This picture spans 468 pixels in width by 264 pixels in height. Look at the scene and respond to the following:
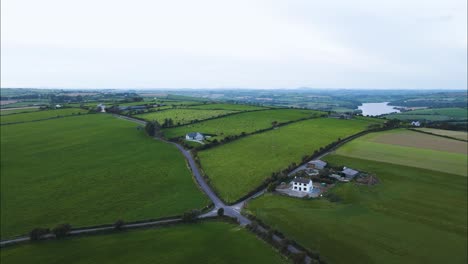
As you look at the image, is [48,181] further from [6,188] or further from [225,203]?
[225,203]

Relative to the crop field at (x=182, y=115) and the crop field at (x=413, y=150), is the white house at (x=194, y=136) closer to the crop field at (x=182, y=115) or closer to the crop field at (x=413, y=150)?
the crop field at (x=182, y=115)

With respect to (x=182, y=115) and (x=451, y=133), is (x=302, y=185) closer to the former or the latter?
(x=451, y=133)

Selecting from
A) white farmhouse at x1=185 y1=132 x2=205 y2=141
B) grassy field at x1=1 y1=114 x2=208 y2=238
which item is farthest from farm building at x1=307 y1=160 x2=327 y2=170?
white farmhouse at x1=185 y1=132 x2=205 y2=141

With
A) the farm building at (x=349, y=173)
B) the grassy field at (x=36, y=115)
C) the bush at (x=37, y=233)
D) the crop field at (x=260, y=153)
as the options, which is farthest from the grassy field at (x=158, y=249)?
the grassy field at (x=36, y=115)

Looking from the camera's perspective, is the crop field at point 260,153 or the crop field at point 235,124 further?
the crop field at point 235,124

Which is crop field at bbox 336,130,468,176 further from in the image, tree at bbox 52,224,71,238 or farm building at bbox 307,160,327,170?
tree at bbox 52,224,71,238

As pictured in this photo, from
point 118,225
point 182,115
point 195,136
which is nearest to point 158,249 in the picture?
point 118,225
